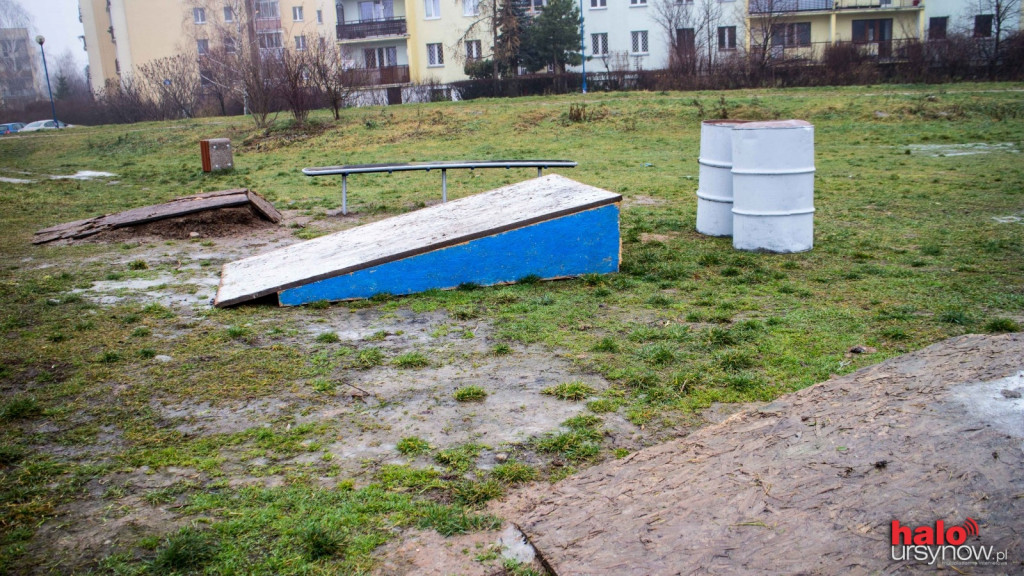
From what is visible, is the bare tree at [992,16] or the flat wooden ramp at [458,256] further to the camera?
the bare tree at [992,16]

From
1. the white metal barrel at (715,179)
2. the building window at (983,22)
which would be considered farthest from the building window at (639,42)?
the white metal barrel at (715,179)

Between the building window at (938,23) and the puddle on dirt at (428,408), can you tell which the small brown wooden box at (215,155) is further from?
the building window at (938,23)

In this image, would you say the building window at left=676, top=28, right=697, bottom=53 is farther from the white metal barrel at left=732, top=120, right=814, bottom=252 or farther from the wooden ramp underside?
the white metal barrel at left=732, top=120, right=814, bottom=252

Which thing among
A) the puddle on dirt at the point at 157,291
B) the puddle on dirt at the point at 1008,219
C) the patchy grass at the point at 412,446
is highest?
the puddle on dirt at the point at 157,291

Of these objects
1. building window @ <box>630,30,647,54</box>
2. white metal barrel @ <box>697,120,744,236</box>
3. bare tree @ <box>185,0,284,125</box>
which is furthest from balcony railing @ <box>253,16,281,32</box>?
white metal barrel @ <box>697,120,744,236</box>

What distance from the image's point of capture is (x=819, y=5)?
45.6 m

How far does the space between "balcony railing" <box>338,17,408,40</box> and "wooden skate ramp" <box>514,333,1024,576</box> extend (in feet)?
162

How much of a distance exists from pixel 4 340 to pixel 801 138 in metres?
6.83

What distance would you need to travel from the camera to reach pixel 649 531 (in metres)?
2.81

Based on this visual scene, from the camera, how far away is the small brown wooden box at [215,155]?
1777 centimetres

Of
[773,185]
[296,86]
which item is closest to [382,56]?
[296,86]

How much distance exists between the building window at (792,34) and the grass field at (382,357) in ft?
116

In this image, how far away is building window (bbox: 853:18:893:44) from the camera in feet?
151

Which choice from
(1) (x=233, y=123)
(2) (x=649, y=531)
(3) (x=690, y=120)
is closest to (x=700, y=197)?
(2) (x=649, y=531)
